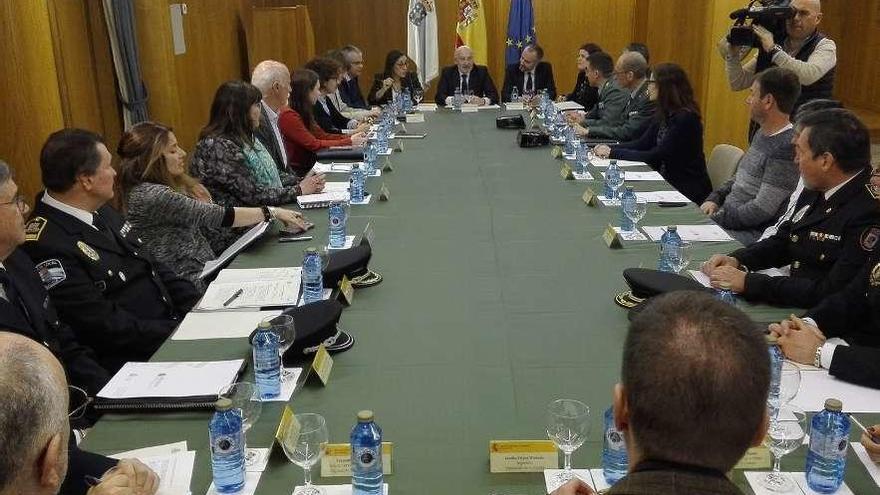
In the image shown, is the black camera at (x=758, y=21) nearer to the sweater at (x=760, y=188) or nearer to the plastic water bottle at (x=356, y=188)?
the sweater at (x=760, y=188)

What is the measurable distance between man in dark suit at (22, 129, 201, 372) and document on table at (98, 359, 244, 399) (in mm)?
462

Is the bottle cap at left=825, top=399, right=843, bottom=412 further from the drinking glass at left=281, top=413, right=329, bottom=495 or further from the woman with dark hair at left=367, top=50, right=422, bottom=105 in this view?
the woman with dark hair at left=367, top=50, right=422, bottom=105

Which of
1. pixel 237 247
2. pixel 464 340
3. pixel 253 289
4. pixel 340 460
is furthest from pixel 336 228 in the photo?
pixel 340 460

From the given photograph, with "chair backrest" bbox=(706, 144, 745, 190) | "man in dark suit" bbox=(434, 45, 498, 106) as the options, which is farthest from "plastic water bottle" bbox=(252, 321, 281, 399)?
"man in dark suit" bbox=(434, 45, 498, 106)

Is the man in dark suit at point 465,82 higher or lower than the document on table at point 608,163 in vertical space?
higher

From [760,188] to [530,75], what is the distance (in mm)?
4921

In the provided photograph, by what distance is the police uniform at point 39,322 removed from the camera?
6.47 feet

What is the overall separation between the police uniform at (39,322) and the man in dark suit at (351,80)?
18.0ft

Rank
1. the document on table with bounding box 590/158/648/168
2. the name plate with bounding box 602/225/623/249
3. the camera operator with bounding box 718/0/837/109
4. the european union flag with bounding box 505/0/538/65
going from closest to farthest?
the name plate with bounding box 602/225/623/249 → the document on table with bounding box 590/158/648/168 → the camera operator with bounding box 718/0/837/109 → the european union flag with bounding box 505/0/538/65

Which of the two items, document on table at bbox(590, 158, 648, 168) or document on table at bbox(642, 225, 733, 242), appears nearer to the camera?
document on table at bbox(642, 225, 733, 242)

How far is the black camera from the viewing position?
479 cm

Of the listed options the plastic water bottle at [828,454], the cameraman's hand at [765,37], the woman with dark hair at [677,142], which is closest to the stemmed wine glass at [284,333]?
the plastic water bottle at [828,454]

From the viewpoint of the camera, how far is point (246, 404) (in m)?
1.62

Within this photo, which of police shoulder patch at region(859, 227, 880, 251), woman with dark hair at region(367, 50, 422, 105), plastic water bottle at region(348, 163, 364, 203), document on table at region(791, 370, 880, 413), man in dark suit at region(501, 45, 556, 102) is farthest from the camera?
man in dark suit at region(501, 45, 556, 102)
